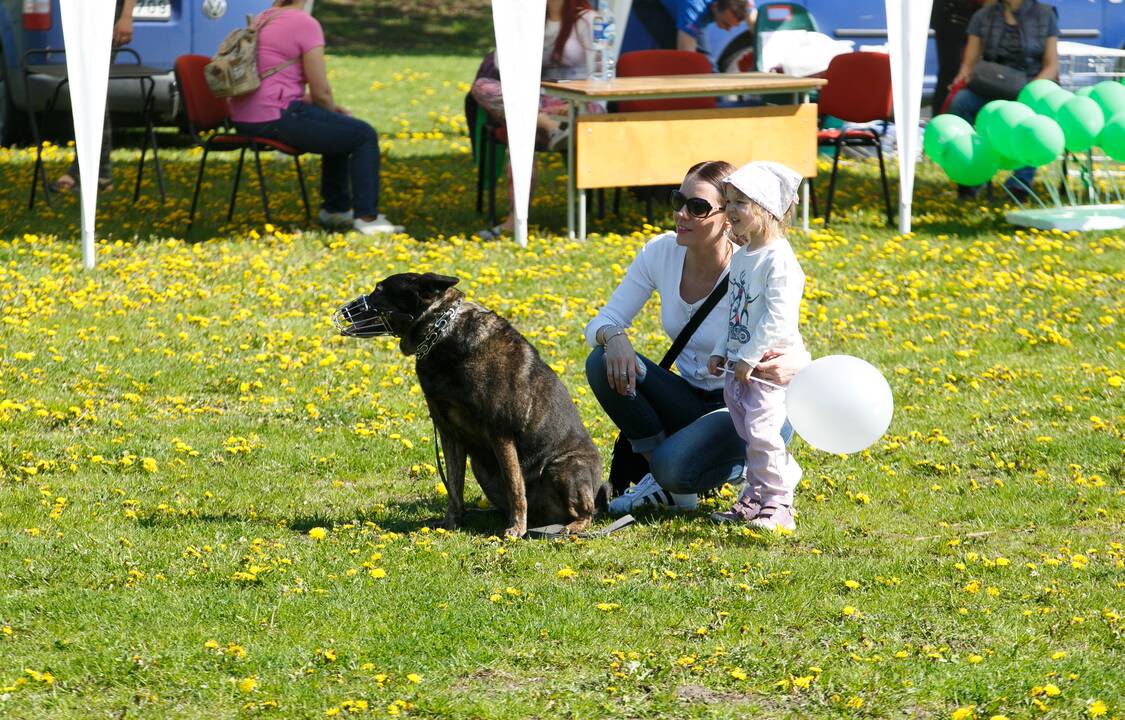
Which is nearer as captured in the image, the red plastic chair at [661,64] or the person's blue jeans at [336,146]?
the person's blue jeans at [336,146]

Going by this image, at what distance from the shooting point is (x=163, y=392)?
7.16 metres

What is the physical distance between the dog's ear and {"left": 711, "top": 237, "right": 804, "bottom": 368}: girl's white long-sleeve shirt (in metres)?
0.97

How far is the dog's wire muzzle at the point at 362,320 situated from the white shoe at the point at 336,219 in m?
5.67

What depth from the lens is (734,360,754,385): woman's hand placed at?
498cm

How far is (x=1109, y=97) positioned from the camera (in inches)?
417

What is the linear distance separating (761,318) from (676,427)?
2.42ft

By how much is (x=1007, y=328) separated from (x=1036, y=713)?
4.92 metres

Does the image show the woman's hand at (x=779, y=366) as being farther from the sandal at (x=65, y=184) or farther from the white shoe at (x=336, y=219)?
the sandal at (x=65, y=184)

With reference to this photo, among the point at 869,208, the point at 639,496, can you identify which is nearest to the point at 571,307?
the point at 639,496

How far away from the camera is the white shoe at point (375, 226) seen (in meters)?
10.4

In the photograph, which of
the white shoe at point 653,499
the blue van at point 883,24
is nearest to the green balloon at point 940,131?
the blue van at point 883,24

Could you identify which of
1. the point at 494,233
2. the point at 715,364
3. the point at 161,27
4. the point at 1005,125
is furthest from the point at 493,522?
the point at 161,27

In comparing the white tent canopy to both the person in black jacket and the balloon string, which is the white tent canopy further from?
the person in black jacket

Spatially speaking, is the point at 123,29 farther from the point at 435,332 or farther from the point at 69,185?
the point at 435,332
